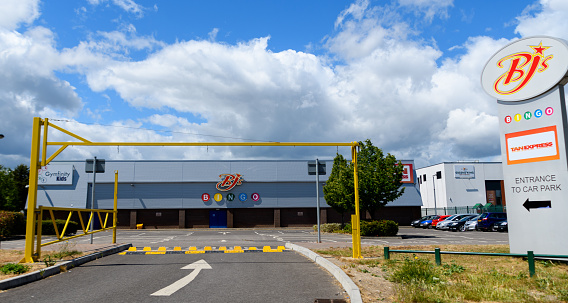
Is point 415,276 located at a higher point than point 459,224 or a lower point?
higher

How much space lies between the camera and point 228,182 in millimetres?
49750

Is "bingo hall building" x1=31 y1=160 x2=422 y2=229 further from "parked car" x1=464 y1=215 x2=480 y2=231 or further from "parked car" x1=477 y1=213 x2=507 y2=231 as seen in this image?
"parked car" x1=477 y1=213 x2=507 y2=231

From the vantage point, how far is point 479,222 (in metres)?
35.5

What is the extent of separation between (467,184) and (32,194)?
62.8 meters

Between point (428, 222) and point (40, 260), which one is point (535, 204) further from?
point (428, 222)

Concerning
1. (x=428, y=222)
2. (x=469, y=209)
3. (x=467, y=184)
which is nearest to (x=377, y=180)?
(x=428, y=222)

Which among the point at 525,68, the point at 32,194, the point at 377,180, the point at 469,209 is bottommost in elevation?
the point at 469,209

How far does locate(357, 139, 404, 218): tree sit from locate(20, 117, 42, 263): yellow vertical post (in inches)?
873

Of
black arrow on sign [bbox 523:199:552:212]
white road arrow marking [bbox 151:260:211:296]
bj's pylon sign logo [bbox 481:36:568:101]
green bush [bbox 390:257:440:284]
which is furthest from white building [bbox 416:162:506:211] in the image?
green bush [bbox 390:257:440:284]

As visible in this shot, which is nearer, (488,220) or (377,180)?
(377,180)

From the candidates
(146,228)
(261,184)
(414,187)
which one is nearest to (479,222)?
(414,187)

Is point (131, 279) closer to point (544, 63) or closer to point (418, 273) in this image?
point (418, 273)

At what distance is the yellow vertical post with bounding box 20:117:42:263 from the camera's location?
11.5 meters

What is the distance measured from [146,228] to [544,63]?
45.2 meters
